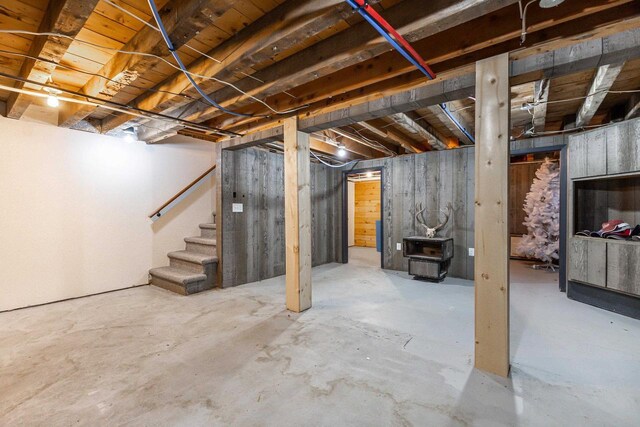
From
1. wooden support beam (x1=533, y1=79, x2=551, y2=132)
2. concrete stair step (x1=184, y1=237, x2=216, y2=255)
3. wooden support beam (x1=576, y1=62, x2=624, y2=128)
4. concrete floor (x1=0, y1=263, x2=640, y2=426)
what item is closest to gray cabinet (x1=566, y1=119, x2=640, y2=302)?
wooden support beam (x1=576, y1=62, x2=624, y2=128)

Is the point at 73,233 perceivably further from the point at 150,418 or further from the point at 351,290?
the point at 351,290

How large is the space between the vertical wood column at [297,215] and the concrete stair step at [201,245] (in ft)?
5.41

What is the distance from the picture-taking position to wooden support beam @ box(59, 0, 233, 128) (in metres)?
1.48

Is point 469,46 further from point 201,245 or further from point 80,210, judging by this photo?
point 80,210

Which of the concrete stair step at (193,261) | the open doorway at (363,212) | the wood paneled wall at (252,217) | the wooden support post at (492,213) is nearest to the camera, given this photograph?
the wooden support post at (492,213)

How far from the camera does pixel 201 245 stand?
4.25 metres

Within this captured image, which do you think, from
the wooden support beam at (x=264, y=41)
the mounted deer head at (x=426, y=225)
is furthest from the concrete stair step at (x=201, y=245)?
the mounted deer head at (x=426, y=225)

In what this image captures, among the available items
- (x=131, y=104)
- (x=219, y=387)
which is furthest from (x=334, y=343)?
(x=131, y=104)

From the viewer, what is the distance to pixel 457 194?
A: 4.45m

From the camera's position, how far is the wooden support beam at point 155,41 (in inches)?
58.3

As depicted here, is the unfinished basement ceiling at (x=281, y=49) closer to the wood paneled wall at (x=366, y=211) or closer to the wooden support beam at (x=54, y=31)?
the wooden support beam at (x=54, y=31)

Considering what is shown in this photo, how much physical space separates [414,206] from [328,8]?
3928 mm

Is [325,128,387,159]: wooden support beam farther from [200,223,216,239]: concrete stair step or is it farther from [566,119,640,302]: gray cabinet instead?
[566,119,640,302]: gray cabinet

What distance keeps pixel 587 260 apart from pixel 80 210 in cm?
625
